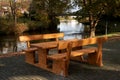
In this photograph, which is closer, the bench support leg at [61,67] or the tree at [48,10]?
the bench support leg at [61,67]

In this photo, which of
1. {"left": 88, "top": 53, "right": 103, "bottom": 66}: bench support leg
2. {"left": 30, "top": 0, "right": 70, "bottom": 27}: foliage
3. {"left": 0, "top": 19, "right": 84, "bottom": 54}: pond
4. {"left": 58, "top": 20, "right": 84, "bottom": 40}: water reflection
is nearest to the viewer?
{"left": 88, "top": 53, "right": 103, "bottom": 66}: bench support leg

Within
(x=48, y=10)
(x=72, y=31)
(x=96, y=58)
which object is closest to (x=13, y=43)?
(x=48, y=10)

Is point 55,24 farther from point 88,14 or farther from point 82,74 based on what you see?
point 82,74

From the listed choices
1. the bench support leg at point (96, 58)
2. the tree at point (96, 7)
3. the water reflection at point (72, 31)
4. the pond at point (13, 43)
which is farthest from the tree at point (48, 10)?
the bench support leg at point (96, 58)

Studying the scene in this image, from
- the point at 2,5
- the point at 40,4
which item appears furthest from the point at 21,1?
the point at 40,4

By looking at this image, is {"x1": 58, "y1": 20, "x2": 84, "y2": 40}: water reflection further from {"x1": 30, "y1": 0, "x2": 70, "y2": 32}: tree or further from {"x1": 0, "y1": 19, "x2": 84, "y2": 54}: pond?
{"x1": 30, "y1": 0, "x2": 70, "y2": 32}: tree

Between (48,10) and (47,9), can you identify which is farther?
(48,10)

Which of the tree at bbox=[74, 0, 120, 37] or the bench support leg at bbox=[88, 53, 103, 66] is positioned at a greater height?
the tree at bbox=[74, 0, 120, 37]

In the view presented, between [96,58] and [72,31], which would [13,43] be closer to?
[72,31]

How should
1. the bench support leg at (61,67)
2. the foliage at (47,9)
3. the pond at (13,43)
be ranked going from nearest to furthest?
the bench support leg at (61,67) → the pond at (13,43) → the foliage at (47,9)

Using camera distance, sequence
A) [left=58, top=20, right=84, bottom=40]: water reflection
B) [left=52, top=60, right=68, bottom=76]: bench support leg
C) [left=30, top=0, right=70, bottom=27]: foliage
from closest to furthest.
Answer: [left=52, top=60, right=68, bottom=76]: bench support leg
[left=30, top=0, right=70, bottom=27]: foliage
[left=58, top=20, right=84, bottom=40]: water reflection

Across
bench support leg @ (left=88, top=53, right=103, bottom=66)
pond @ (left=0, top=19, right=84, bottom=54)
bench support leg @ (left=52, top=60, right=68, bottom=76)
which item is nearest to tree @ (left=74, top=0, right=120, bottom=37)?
pond @ (left=0, top=19, right=84, bottom=54)

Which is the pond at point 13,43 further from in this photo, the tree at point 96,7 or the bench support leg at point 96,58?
the bench support leg at point 96,58

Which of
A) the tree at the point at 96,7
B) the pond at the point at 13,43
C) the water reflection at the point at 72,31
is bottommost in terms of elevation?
the pond at the point at 13,43
